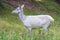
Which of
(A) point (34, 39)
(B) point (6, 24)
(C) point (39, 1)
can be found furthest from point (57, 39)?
(C) point (39, 1)

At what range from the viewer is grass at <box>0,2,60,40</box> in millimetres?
6297

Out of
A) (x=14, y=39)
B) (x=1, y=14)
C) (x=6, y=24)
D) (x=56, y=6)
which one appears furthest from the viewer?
(x=56, y=6)

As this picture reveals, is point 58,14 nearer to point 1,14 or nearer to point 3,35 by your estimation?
point 1,14

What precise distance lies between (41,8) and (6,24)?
8872mm

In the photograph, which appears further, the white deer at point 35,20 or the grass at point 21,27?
the white deer at point 35,20

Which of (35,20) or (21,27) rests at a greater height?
(35,20)

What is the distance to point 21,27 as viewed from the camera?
63.2 feet

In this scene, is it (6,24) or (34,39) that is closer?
(34,39)

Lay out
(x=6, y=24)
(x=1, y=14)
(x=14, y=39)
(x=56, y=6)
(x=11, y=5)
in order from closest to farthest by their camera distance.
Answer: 1. (x=14, y=39)
2. (x=6, y=24)
3. (x=1, y=14)
4. (x=11, y=5)
5. (x=56, y=6)

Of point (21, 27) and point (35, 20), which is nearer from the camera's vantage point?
point (35, 20)

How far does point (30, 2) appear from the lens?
93.5 feet

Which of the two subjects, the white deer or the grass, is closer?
the grass

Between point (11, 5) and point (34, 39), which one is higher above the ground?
point (34, 39)

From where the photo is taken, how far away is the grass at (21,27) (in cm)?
630
